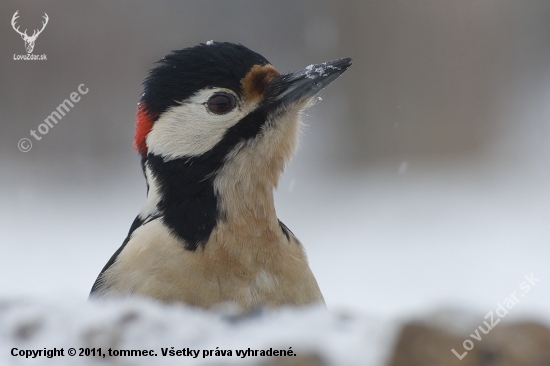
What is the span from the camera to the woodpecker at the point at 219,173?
194 cm

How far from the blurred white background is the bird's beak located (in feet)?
9.60

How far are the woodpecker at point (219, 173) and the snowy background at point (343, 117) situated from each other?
2.87 metres

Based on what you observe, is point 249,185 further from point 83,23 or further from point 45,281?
point 83,23

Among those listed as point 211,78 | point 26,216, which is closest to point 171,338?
point 211,78

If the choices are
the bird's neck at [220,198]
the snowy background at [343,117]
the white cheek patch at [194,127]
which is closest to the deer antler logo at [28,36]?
the snowy background at [343,117]

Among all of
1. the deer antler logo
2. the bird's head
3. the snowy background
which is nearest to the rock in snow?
the bird's head

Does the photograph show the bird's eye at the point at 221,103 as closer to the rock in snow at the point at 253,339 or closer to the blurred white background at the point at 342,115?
the rock in snow at the point at 253,339

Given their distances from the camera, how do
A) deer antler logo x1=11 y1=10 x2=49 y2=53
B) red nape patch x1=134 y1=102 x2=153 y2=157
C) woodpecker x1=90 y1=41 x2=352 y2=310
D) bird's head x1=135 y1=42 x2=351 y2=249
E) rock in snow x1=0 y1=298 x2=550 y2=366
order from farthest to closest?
deer antler logo x1=11 y1=10 x2=49 y2=53 < red nape patch x1=134 y1=102 x2=153 y2=157 < bird's head x1=135 y1=42 x2=351 y2=249 < woodpecker x1=90 y1=41 x2=352 y2=310 < rock in snow x1=0 y1=298 x2=550 y2=366

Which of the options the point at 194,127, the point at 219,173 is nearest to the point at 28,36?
the point at 194,127

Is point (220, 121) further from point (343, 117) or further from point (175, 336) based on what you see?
point (343, 117)

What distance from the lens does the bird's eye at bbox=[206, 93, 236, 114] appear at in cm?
210

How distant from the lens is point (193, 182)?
2.07 m

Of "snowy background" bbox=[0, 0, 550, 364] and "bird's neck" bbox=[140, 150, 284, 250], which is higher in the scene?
"snowy background" bbox=[0, 0, 550, 364]

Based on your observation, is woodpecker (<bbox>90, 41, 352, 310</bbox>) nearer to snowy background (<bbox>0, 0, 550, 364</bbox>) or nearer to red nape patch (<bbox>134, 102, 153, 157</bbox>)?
red nape patch (<bbox>134, 102, 153, 157</bbox>)
